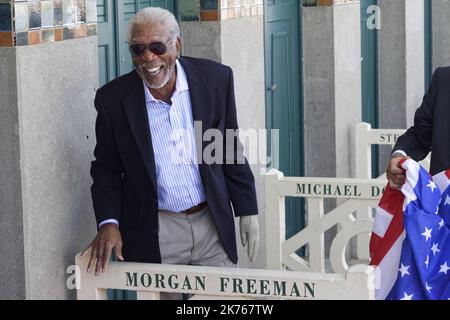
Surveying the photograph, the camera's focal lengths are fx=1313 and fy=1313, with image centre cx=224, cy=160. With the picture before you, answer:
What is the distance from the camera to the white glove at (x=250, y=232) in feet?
19.4

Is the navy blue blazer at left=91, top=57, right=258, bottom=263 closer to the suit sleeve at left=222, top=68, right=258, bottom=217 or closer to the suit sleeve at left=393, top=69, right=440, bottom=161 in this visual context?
→ the suit sleeve at left=222, top=68, right=258, bottom=217

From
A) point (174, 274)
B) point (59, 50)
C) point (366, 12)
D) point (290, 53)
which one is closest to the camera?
point (174, 274)

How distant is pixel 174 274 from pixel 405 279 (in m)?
0.96

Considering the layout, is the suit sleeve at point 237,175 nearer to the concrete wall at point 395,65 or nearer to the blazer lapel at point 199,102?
the blazer lapel at point 199,102

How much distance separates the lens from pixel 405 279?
5.44 metres

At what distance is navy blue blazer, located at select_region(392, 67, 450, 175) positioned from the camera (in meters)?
5.66

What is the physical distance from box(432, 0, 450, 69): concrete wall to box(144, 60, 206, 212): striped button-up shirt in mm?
8534

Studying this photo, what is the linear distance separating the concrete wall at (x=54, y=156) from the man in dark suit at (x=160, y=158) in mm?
195

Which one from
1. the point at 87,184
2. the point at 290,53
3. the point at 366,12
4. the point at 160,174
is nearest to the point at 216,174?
the point at 160,174

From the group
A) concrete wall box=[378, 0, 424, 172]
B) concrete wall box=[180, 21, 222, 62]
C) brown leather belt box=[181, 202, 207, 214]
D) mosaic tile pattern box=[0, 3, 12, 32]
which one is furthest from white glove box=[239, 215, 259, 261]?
concrete wall box=[378, 0, 424, 172]

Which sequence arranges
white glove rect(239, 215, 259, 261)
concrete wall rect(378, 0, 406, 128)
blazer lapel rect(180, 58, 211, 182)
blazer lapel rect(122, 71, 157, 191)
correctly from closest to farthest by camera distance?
blazer lapel rect(122, 71, 157, 191) → blazer lapel rect(180, 58, 211, 182) → white glove rect(239, 215, 259, 261) → concrete wall rect(378, 0, 406, 128)

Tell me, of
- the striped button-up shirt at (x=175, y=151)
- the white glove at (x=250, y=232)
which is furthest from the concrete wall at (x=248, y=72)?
the striped button-up shirt at (x=175, y=151)

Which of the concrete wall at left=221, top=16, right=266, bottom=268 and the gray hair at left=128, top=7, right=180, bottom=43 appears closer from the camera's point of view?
the gray hair at left=128, top=7, right=180, bottom=43

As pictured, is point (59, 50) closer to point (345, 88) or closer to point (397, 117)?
point (345, 88)
